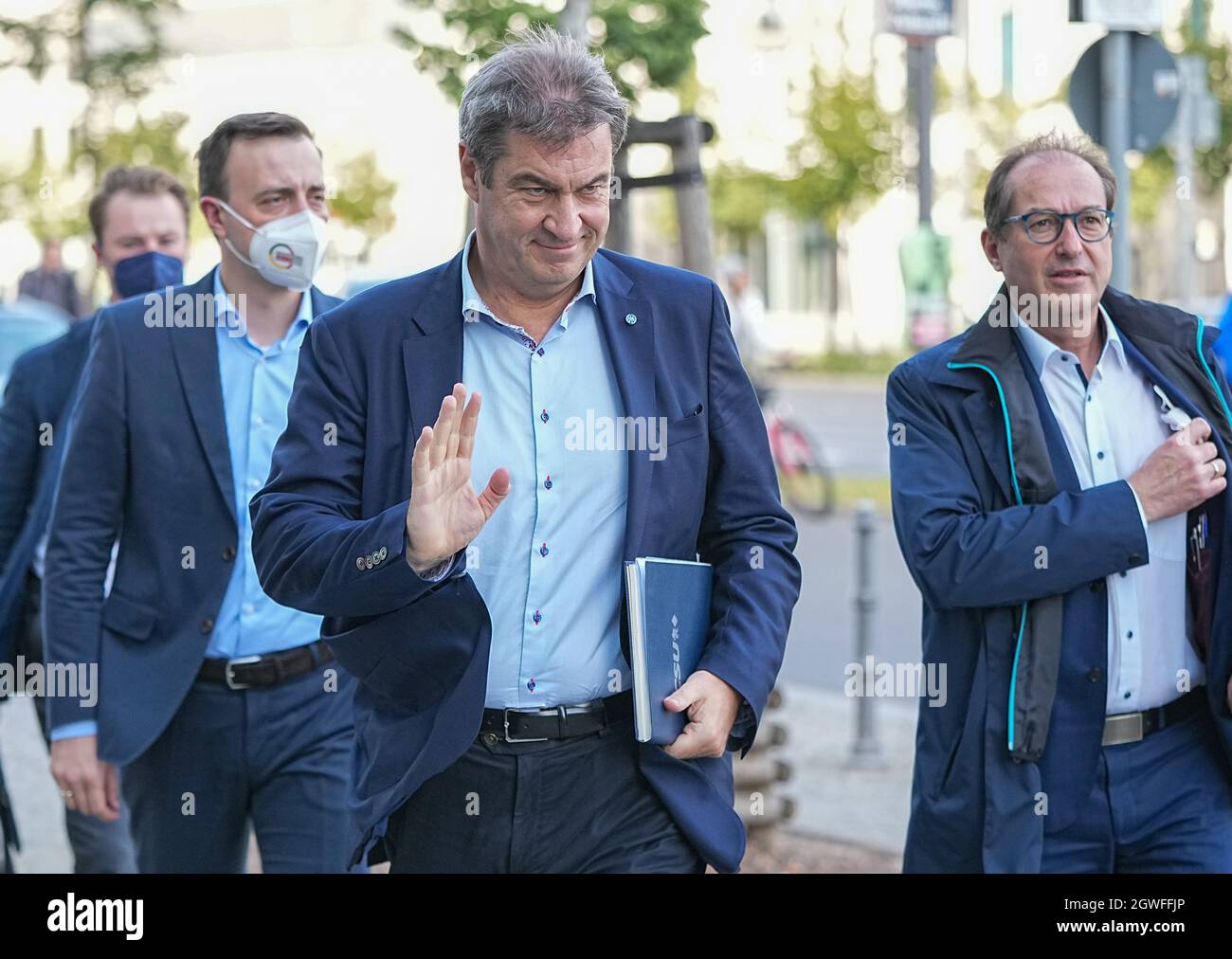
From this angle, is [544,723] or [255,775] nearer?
[544,723]

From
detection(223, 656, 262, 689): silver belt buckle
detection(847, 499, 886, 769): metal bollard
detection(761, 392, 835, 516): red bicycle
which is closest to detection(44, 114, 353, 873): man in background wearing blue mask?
detection(223, 656, 262, 689): silver belt buckle

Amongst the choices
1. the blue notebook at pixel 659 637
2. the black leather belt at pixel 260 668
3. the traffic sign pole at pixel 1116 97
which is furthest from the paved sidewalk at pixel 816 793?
the blue notebook at pixel 659 637

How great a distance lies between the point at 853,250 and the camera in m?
49.3

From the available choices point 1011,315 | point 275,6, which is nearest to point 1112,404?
point 1011,315

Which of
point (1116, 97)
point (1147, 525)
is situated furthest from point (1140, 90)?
point (1147, 525)

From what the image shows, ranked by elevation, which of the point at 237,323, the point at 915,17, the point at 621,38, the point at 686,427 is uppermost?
the point at 915,17

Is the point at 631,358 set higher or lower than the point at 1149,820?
higher

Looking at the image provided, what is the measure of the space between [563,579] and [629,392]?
34 cm

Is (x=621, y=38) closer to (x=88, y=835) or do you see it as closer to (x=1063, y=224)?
(x=1063, y=224)

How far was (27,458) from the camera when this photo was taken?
5195mm

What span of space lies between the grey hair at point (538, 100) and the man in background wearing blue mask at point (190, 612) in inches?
54.2

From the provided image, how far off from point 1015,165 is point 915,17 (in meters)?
6.33

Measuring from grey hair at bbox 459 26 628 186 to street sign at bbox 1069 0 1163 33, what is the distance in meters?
3.01

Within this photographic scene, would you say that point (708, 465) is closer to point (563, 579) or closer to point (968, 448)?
point (563, 579)
